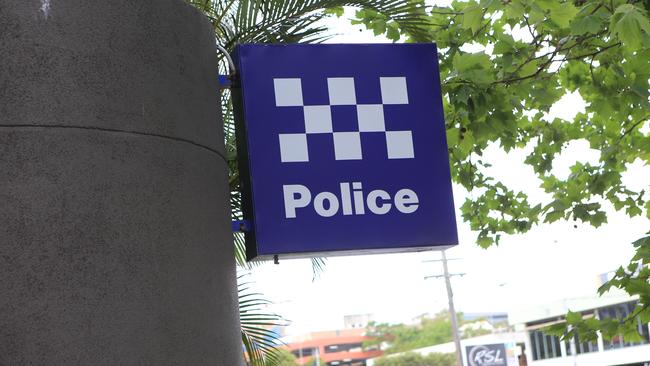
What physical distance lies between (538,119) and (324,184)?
6781 millimetres

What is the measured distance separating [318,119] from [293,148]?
17 centimetres

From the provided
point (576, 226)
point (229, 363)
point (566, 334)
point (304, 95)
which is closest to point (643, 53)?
point (566, 334)

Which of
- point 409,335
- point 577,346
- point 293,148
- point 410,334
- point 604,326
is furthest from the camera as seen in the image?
point 410,334

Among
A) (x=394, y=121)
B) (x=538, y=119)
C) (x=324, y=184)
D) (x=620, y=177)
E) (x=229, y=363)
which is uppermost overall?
(x=538, y=119)

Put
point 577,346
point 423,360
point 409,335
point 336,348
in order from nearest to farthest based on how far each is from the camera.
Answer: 1. point 577,346
2. point 423,360
3. point 409,335
4. point 336,348

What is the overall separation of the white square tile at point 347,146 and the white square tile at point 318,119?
51 mm

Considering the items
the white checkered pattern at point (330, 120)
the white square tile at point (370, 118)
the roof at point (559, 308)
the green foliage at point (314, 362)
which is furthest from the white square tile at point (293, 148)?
the green foliage at point (314, 362)

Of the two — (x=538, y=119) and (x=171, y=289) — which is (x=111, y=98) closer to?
(x=171, y=289)

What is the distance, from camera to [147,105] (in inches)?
117

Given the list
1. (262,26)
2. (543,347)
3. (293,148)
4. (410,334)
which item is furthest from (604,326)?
(410,334)

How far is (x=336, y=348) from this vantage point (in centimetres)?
12156

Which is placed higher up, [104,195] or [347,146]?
[347,146]

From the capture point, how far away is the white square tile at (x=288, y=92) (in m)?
3.61

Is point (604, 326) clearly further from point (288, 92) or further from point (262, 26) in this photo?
point (288, 92)
